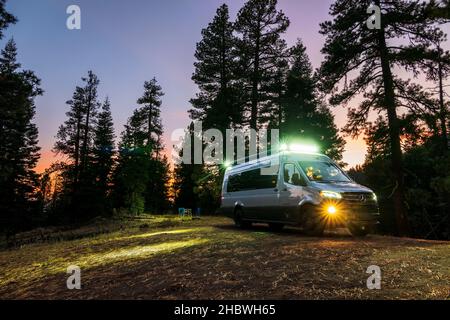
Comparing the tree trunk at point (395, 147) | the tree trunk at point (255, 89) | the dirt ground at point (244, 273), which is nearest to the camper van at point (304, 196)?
the dirt ground at point (244, 273)

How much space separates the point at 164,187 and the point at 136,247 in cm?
5146

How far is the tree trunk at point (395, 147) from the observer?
15055 millimetres

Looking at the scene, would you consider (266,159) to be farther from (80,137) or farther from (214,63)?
(80,137)

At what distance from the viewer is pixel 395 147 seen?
1528 cm

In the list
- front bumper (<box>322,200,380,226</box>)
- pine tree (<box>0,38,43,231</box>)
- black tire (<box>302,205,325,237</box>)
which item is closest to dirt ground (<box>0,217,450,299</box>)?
front bumper (<box>322,200,380,226</box>)

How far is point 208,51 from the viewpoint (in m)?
30.8

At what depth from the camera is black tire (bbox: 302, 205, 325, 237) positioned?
9.71m

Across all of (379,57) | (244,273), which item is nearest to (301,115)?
(379,57)

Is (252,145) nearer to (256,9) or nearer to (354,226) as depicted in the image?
(256,9)

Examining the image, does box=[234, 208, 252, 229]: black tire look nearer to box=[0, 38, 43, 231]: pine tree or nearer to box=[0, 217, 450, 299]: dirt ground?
box=[0, 217, 450, 299]: dirt ground

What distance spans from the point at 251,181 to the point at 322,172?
3.42m

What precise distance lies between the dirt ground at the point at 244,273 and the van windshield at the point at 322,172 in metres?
2.63

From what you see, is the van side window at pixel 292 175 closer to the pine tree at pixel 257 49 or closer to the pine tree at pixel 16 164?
the pine tree at pixel 257 49
